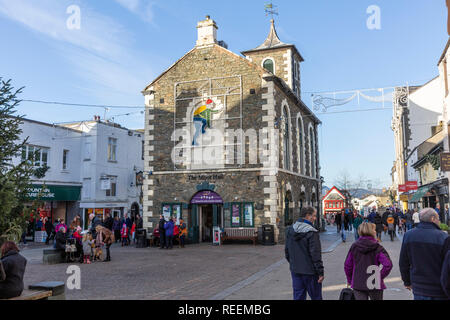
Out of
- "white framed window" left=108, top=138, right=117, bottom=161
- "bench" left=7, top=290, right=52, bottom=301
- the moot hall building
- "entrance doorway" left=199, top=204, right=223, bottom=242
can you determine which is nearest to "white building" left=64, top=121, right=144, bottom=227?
"white framed window" left=108, top=138, right=117, bottom=161

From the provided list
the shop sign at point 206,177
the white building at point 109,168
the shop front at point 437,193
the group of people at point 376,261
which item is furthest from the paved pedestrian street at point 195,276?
the white building at point 109,168

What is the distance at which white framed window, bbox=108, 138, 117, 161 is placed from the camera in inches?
1186

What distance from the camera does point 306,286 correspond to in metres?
5.78

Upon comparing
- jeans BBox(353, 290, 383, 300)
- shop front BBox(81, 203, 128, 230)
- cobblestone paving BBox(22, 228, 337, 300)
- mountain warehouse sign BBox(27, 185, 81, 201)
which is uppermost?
mountain warehouse sign BBox(27, 185, 81, 201)

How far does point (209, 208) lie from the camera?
21297 mm

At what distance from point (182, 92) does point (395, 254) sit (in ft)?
43.9

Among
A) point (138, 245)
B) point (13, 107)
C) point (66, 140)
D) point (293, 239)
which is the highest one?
point (66, 140)

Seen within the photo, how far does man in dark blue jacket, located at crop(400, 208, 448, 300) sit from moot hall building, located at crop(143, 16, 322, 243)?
545 inches

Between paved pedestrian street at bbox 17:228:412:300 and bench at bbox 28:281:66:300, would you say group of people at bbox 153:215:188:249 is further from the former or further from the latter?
bench at bbox 28:281:66:300

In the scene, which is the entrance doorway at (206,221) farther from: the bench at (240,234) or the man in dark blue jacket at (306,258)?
the man in dark blue jacket at (306,258)

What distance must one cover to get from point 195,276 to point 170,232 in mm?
7642

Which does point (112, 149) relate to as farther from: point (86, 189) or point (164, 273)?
point (164, 273)

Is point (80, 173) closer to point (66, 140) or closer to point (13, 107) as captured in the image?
point (66, 140)
